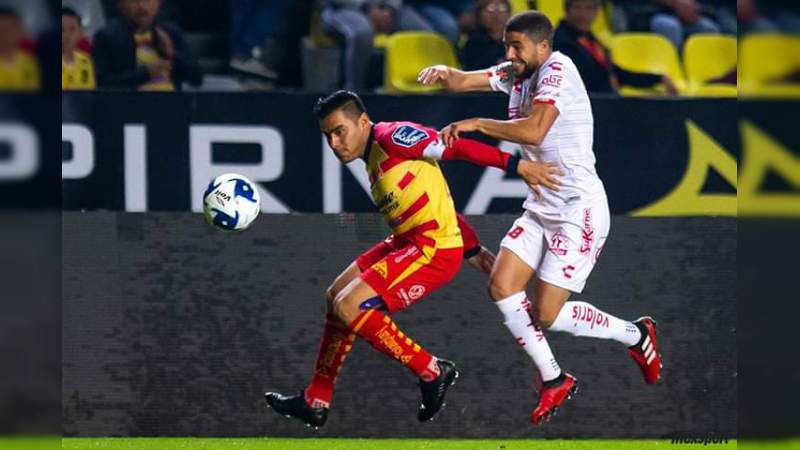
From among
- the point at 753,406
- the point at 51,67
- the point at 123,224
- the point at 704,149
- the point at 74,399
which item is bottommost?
the point at 74,399

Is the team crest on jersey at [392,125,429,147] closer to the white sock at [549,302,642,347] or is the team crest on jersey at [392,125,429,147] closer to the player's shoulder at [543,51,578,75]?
the player's shoulder at [543,51,578,75]

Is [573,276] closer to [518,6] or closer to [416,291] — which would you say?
[416,291]

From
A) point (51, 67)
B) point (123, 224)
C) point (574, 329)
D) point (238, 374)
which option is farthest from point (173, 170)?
point (51, 67)

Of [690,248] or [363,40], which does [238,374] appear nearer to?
[363,40]

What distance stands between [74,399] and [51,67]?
17.4 ft

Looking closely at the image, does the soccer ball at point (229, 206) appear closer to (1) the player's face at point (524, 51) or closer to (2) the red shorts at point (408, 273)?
(2) the red shorts at point (408, 273)

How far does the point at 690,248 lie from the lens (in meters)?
9.02

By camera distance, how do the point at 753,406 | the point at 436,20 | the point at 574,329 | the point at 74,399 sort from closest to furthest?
the point at 753,406, the point at 574,329, the point at 74,399, the point at 436,20

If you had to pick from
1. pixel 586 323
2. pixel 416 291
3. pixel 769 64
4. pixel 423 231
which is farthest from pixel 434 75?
pixel 769 64

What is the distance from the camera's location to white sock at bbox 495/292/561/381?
7.57 m

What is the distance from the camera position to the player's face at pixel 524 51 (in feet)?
23.7

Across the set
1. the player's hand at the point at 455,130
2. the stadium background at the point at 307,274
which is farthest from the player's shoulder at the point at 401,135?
the stadium background at the point at 307,274

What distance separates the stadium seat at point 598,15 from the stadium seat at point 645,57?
0.18 m

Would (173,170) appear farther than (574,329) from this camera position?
Yes
